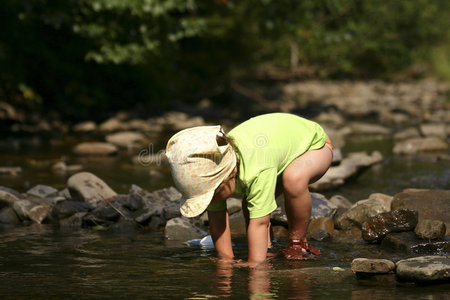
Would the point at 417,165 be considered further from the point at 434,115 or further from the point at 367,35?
the point at 367,35

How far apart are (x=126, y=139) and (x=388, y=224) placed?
275 inches

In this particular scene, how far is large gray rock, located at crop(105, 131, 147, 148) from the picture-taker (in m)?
11.3

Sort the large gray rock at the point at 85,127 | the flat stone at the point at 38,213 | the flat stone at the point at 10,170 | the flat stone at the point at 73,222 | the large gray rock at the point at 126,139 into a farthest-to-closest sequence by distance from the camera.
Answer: the large gray rock at the point at 85,127
the large gray rock at the point at 126,139
the flat stone at the point at 10,170
the flat stone at the point at 38,213
the flat stone at the point at 73,222

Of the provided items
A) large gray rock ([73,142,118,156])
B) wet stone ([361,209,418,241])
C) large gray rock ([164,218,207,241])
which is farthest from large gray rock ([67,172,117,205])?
large gray rock ([73,142,118,156])

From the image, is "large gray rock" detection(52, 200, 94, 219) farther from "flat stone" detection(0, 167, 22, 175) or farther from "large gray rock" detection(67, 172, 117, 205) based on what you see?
"flat stone" detection(0, 167, 22, 175)

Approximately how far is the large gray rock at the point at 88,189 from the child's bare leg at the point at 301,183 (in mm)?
2200

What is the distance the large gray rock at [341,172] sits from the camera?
280 inches

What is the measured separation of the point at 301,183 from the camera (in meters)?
4.55

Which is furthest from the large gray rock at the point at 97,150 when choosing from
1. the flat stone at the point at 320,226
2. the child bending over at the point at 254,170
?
the child bending over at the point at 254,170

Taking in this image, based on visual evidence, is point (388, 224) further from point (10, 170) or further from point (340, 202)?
point (10, 170)

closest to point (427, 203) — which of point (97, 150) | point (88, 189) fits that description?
point (88, 189)

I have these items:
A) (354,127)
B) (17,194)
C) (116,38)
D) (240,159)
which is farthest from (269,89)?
(240,159)

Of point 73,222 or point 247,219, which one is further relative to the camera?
point 73,222

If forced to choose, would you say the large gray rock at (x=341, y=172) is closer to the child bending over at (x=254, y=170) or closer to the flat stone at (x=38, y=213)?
the child bending over at (x=254, y=170)
